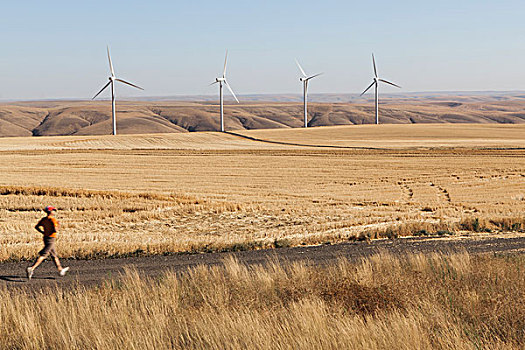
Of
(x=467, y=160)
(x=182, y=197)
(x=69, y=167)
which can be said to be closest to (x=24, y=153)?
(x=69, y=167)

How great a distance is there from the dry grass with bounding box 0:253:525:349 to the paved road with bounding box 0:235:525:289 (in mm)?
1929

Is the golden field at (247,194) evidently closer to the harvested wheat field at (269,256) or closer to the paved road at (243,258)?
the harvested wheat field at (269,256)

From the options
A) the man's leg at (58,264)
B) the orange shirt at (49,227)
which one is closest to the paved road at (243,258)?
the man's leg at (58,264)

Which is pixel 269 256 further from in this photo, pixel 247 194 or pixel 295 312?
pixel 247 194

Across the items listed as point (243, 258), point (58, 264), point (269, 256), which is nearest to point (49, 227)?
point (58, 264)

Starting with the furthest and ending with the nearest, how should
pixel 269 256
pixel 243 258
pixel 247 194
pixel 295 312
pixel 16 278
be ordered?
pixel 247 194
pixel 269 256
pixel 243 258
pixel 16 278
pixel 295 312

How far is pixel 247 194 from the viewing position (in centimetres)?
4112

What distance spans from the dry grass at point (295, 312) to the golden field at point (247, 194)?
7176mm

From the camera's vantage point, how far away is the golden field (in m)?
22.4

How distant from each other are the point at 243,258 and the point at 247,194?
2490 cm

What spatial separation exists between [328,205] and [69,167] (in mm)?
34934

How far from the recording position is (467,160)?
65062 millimetres

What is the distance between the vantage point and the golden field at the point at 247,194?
2242 centimetres

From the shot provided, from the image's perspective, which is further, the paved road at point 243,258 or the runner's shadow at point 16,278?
the paved road at point 243,258
